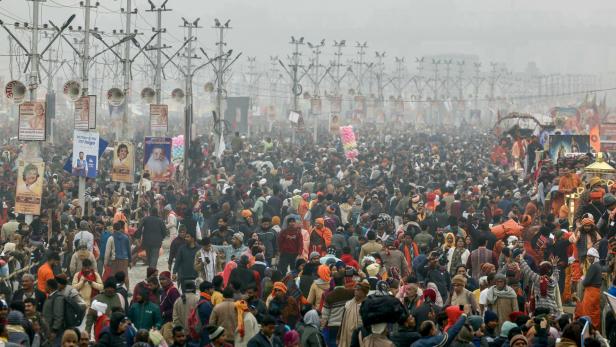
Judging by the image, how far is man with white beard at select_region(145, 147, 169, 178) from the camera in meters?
29.8

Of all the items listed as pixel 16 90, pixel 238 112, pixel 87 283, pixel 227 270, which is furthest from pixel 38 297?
pixel 238 112

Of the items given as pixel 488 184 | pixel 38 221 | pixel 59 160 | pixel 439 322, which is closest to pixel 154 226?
pixel 38 221

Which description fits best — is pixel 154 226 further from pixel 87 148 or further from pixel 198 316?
pixel 198 316


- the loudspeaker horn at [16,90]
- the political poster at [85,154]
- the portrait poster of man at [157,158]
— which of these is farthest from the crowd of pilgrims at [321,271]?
the loudspeaker horn at [16,90]

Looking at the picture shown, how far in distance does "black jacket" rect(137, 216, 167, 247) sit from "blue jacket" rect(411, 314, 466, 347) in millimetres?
9789

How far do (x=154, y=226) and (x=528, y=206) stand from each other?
6.09m

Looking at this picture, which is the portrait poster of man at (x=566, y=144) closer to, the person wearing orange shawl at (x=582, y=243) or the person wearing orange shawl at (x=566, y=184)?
the person wearing orange shawl at (x=566, y=184)

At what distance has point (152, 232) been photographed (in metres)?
20.9

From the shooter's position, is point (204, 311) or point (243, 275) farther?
point (243, 275)

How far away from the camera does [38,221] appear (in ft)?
68.9

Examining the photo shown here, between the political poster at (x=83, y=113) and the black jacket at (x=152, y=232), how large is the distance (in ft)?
19.4

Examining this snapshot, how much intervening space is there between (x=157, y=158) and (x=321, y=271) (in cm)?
1546

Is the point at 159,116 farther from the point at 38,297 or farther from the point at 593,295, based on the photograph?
the point at 593,295

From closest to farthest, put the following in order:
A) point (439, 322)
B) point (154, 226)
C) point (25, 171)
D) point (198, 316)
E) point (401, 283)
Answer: point (439, 322) → point (198, 316) → point (401, 283) → point (154, 226) → point (25, 171)
